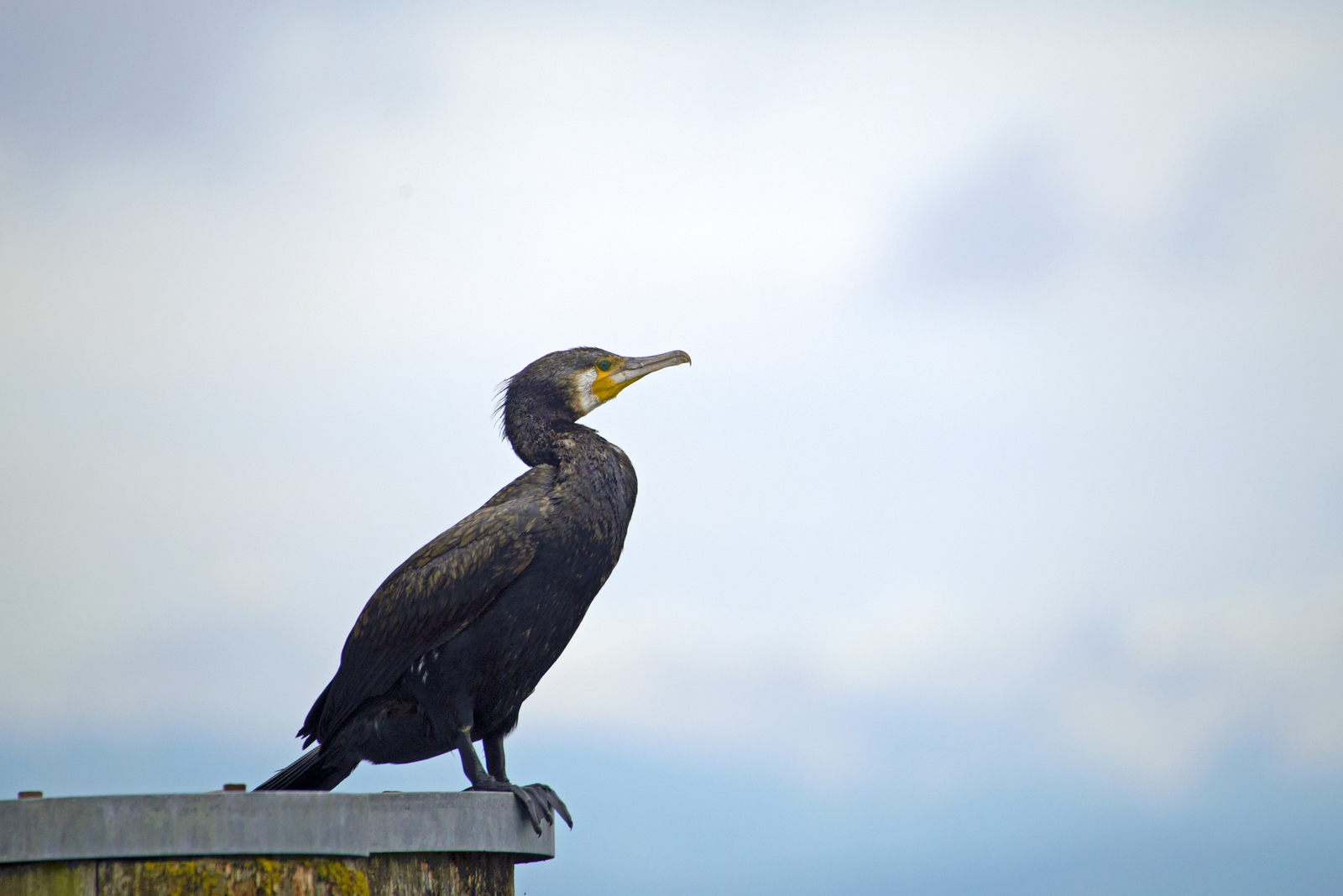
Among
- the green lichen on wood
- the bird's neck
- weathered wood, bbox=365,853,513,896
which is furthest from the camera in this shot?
the bird's neck

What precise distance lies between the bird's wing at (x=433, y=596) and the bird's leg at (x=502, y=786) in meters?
0.41

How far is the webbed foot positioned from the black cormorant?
0.03 feet

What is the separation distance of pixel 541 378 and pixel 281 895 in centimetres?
266

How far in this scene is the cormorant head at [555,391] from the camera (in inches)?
230

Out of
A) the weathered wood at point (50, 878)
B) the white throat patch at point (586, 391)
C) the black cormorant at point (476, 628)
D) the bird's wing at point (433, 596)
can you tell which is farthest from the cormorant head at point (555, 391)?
the weathered wood at point (50, 878)

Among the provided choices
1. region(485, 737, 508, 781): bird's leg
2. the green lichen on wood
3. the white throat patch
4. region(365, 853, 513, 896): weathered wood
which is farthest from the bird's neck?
the green lichen on wood

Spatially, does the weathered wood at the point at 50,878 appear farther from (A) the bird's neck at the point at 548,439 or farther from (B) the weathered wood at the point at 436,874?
(A) the bird's neck at the point at 548,439

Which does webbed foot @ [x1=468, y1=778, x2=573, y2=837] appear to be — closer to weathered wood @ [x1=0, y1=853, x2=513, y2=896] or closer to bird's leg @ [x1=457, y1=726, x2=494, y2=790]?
bird's leg @ [x1=457, y1=726, x2=494, y2=790]

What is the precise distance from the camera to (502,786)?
499 cm

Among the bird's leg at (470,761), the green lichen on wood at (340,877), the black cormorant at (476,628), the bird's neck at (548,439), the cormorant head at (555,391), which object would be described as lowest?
the green lichen on wood at (340,877)

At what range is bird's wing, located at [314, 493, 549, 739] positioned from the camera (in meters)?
5.23

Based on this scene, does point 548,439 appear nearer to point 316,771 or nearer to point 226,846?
point 316,771

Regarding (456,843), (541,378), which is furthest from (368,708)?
(541,378)

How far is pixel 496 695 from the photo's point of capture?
5.27 metres
